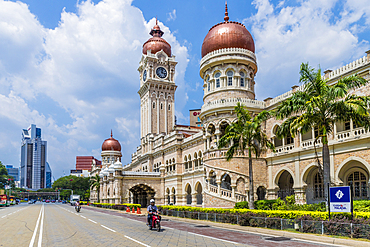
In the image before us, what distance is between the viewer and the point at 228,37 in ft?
112

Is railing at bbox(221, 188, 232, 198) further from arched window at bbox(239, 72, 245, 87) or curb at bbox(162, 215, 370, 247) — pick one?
arched window at bbox(239, 72, 245, 87)

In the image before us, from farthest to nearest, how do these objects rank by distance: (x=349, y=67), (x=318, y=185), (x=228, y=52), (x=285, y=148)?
1. (x=228, y=52)
2. (x=285, y=148)
3. (x=318, y=185)
4. (x=349, y=67)

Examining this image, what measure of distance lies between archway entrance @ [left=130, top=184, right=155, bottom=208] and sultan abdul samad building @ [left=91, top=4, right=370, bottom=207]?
171 mm

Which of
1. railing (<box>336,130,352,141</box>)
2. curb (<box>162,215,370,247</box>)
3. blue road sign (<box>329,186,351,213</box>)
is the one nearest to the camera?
curb (<box>162,215,370,247</box>)

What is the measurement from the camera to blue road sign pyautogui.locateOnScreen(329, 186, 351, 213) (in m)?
14.1

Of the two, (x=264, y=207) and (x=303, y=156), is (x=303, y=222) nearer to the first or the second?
(x=264, y=207)

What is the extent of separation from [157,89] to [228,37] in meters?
31.1

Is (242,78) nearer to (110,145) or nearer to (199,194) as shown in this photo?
(199,194)

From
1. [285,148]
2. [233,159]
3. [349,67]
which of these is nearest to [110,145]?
[233,159]

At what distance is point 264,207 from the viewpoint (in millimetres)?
26828

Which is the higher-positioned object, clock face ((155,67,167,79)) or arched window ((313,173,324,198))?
clock face ((155,67,167,79))

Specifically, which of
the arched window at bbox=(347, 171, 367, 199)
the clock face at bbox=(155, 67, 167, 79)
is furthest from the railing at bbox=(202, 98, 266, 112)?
the clock face at bbox=(155, 67, 167, 79)

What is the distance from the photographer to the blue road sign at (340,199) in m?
14.1

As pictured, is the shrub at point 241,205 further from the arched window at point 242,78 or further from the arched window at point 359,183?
the arched window at point 242,78
